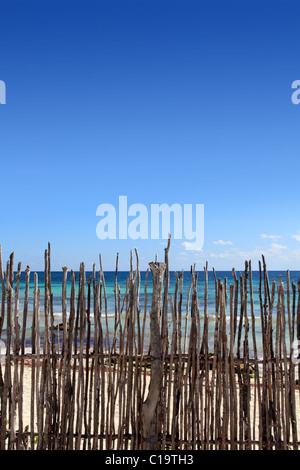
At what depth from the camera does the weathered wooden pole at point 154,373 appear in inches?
105

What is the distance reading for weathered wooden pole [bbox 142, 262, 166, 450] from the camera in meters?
2.67

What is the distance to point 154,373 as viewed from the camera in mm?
2672

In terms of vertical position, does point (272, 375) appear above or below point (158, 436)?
above

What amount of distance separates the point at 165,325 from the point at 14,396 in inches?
43.2

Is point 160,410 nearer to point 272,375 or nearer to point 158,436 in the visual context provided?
point 158,436

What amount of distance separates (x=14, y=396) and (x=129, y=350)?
82cm

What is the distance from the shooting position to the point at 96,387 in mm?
2736
